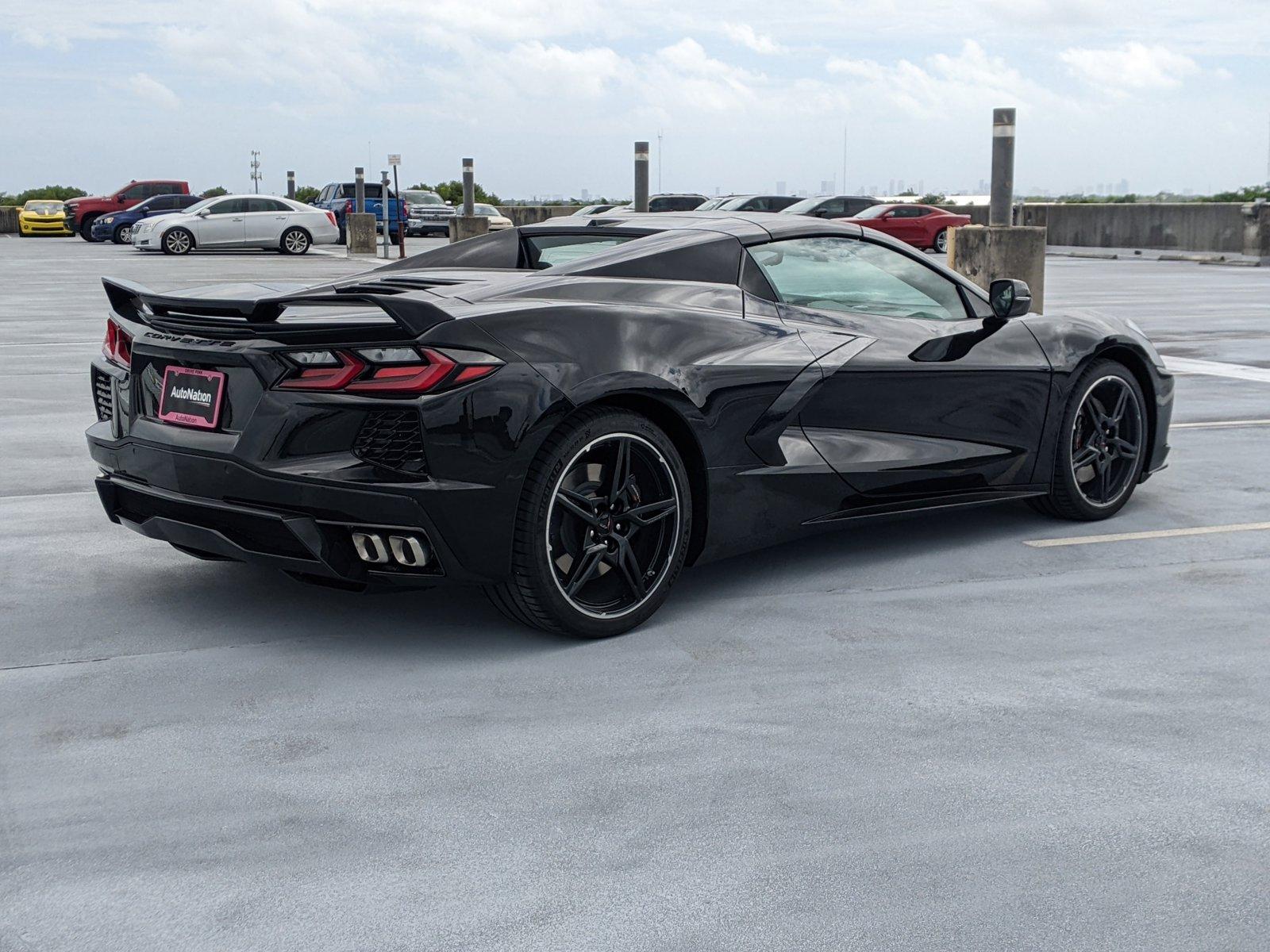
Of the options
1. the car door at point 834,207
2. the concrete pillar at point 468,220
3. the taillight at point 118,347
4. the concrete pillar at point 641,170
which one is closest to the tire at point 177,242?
the concrete pillar at point 468,220

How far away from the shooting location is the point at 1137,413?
6.38 metres

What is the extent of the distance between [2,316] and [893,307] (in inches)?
586

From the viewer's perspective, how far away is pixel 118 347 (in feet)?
16.3

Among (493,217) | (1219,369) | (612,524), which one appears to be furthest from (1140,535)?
(493,217)

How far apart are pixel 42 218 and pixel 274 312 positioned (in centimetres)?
5198

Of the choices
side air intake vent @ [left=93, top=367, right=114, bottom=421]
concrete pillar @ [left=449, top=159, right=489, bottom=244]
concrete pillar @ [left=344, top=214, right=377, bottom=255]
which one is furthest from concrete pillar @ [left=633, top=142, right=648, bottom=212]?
side air intake vent @ [left=93, top=367, right=114, bottom=421]

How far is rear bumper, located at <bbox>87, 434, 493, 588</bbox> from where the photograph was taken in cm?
A: 418

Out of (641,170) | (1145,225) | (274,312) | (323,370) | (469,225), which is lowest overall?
(323,370)

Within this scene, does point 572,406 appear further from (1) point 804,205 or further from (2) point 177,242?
(2) point 177,242

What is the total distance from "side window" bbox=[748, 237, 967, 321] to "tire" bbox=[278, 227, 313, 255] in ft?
111

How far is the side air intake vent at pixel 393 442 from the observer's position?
4.16 meters

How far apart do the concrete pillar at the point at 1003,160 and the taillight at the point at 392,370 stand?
12474 millimetres

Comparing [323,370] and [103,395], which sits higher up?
[323,370]

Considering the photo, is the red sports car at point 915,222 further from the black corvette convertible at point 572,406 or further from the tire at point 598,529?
the tire at point 598,529
